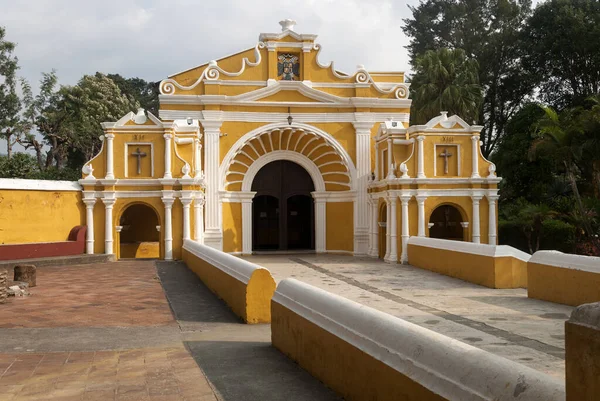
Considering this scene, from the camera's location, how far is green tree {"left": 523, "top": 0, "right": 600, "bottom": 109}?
34.8m

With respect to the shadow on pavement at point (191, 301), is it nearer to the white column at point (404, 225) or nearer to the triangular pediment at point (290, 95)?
the white column at point (404, 225)

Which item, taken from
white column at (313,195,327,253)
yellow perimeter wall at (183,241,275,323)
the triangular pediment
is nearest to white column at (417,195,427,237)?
white column at (313,195,327,253)

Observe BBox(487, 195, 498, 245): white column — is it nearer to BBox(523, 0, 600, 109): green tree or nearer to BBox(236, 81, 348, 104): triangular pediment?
BBox(236, 81, 348, 104): triangular pediment

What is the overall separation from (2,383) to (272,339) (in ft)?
9.97

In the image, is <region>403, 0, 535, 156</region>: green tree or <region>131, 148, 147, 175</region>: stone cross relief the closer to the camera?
<region>131, 148, 147, 175</region>: stone cross relief

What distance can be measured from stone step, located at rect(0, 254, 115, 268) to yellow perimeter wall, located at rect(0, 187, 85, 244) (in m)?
1.00

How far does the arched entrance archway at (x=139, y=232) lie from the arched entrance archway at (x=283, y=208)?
4053 millimetres

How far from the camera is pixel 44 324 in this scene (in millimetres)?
9602

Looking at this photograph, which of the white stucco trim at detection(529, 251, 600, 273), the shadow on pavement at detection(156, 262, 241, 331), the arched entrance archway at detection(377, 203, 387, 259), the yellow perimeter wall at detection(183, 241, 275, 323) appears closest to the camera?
the yellow perimeter wall at detection(183, 241, 275, 323)

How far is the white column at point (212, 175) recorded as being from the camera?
23.8 meters

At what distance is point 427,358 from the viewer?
169 inches

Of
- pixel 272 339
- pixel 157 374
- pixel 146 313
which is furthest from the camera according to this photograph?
pixel 146 313

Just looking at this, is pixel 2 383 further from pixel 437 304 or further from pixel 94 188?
pixel 94 188

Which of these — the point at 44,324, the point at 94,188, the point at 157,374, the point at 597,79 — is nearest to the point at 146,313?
the point at 44,324
